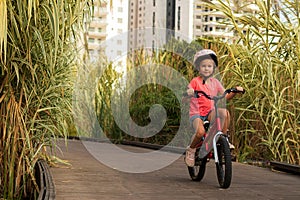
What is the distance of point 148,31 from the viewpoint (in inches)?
512

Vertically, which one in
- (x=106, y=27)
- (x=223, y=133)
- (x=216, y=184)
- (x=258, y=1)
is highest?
(x=106, y=27)

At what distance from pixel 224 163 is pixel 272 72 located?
236 centimetres

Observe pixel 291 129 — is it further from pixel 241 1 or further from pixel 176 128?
pixel 176 128

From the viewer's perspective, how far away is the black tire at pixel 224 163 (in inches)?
206

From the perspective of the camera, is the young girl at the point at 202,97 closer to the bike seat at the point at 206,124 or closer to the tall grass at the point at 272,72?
the bike seat at the point at 206,124

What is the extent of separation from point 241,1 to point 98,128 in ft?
21.3

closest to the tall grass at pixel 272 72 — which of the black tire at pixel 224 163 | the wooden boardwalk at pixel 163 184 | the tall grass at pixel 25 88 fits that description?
the wooden boardwalk at pixel 163 184

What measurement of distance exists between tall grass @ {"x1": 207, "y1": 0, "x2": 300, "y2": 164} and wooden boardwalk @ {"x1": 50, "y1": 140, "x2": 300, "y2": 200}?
0.49 metres

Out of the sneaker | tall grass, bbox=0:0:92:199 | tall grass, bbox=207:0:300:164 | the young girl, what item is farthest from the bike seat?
tall grass, bbox=207:0:300:164

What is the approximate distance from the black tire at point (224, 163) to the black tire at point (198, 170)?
1.12ft

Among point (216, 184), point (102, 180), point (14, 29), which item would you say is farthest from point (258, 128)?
point (14, 29)

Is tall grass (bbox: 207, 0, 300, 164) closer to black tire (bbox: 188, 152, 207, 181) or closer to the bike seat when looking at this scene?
black tire (bbox: 188, 152, 207, 181)

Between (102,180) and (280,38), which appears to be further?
(280,38)

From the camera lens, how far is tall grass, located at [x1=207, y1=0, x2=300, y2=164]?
7.19 m
